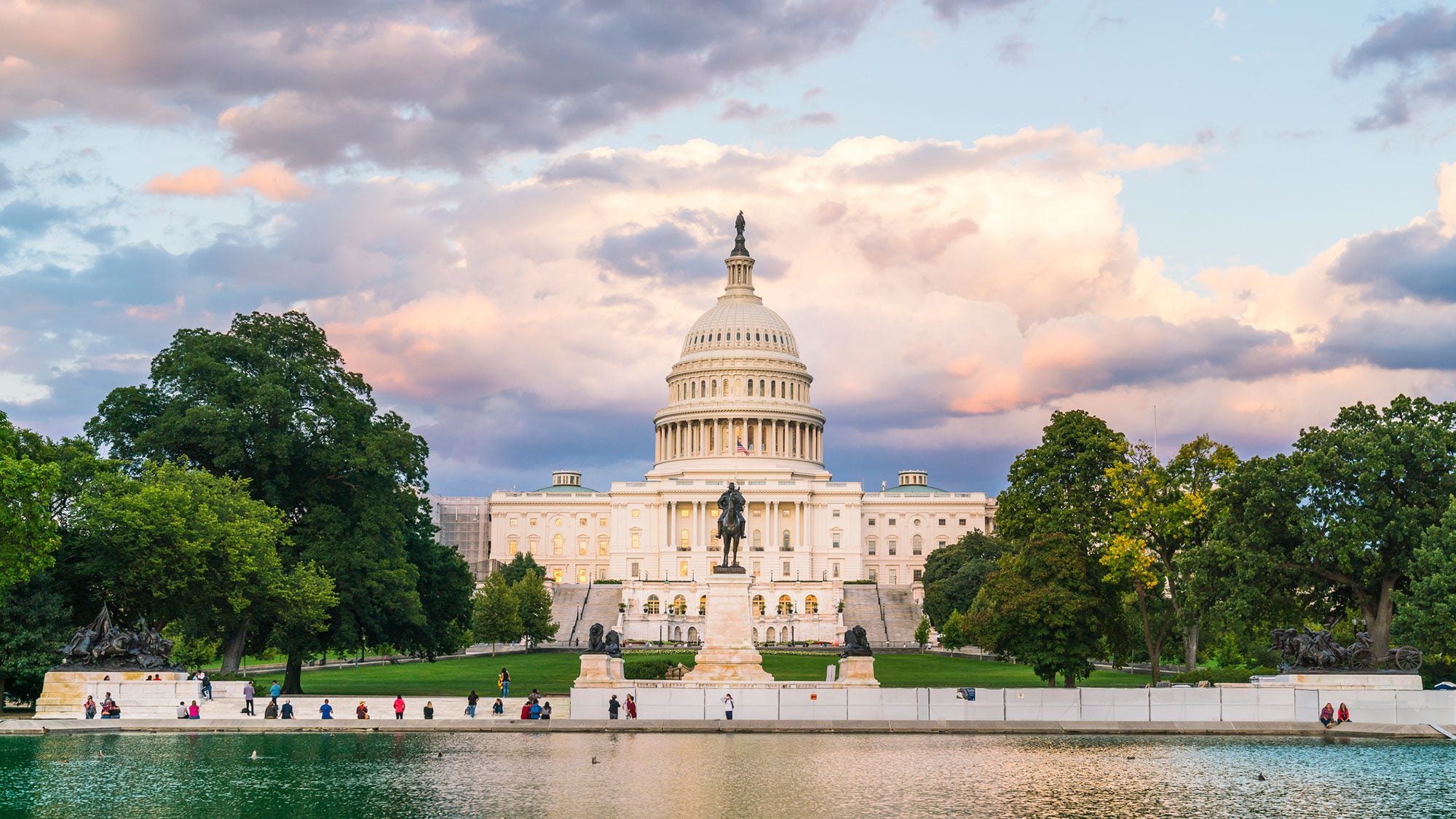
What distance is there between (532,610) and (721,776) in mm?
73435

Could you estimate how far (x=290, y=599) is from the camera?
50812 millimetres

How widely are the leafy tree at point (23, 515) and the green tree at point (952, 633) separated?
55.7m

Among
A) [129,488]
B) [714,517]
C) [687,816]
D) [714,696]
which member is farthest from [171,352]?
[714,517]

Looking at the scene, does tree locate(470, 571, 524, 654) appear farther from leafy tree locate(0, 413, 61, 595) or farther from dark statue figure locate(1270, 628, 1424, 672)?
dark statue figure locate(1270, 628, 1424, 672)

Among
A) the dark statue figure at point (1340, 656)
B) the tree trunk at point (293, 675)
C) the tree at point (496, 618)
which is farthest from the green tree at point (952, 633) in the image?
the tree trunk at point (293, 675)

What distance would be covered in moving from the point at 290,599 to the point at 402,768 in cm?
2183

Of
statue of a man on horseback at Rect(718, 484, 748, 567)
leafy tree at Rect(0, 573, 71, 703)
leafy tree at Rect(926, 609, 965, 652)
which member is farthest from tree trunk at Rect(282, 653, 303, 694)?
leafy tree at Rect(926, 609, 965, 652)

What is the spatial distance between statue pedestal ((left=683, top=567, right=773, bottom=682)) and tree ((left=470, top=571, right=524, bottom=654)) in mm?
47109

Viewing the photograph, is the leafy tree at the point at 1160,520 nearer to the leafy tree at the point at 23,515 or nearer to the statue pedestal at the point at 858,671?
the statue pedestal at the point at 858,671

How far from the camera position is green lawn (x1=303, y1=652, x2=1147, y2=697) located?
188 ft

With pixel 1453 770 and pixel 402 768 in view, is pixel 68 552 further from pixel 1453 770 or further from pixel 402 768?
pixel 1453 770

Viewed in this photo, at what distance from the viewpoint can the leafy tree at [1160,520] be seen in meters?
55.5

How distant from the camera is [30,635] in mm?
44031

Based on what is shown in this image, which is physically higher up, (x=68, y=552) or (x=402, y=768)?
(x=68, y=552)
